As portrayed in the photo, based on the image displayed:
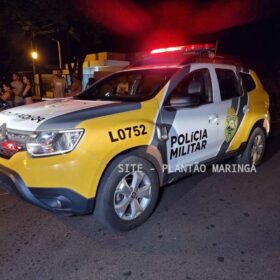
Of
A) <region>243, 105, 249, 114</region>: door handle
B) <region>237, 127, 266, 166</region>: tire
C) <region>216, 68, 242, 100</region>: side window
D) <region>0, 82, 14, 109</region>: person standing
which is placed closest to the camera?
<region>216, 68, 242, 100</region>: side window

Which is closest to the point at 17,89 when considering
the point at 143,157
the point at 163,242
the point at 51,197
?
the point at 143,157

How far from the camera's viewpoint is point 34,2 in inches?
379

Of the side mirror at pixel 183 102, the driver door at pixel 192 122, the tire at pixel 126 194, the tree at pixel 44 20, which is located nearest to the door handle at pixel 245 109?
the driver door at pixel 192 122

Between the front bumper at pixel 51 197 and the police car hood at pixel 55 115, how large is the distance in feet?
1.54

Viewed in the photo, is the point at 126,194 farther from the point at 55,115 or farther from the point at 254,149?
the point at 254,149

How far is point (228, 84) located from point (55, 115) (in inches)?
98.9

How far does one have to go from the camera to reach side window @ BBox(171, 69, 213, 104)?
3.53m

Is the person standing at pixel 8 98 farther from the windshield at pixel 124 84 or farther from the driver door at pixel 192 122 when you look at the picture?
the driver door at pixel 192 122

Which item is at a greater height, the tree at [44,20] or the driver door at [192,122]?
the tree at [44,20]

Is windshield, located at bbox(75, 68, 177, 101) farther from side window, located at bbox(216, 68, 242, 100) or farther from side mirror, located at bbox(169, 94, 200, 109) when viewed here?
side window, located at bbox(216, 68, 242, 100)

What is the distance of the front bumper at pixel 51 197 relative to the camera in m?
2.62

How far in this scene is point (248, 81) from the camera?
15.4 feet

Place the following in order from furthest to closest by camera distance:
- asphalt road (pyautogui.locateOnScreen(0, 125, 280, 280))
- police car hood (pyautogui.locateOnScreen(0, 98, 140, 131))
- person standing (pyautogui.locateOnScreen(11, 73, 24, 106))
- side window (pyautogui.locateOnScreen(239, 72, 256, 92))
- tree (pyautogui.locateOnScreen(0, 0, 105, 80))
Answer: tree (pyautogui.locateOnScreen(0, 0, 105, 80)), person standing (pyautogui.locateOnScreen(11, 73, 24, 106)), side window (pyautogui.locateOnScreen(239, 72, 256, 92)), police car hood (pyautogui.locateOnScreen(0, 98, 140, 131)), asphalt road (pyautogui.locateOnScreen(0, 125, 280, 280))

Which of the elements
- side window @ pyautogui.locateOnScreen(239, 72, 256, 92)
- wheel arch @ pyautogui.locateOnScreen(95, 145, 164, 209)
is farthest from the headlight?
side window @ pyautogui.locateOnScreen(239, 72, 256, 92)
